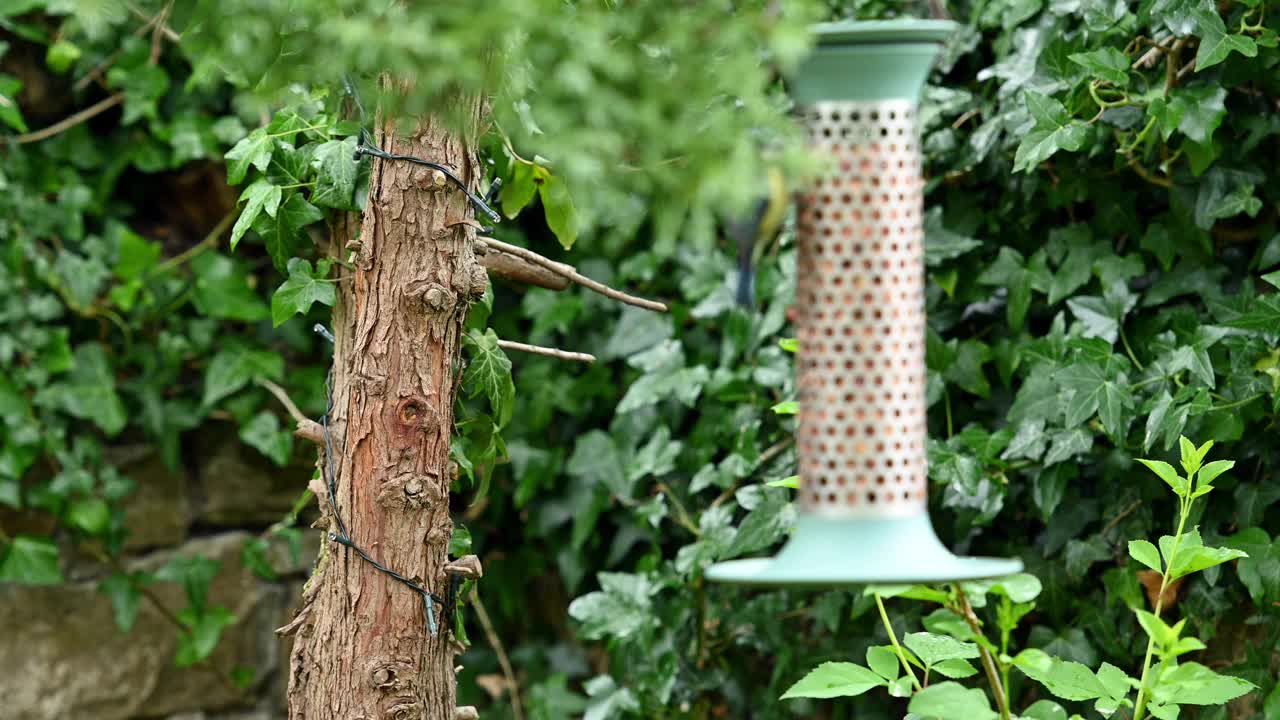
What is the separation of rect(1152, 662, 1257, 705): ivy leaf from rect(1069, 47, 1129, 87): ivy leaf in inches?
29.7

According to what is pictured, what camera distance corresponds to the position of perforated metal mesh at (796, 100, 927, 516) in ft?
3.40

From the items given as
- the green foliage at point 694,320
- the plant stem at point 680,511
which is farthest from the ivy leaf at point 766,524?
the plant stem at point 680,511

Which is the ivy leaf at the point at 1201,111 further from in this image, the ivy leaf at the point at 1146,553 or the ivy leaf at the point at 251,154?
the ivy leaf at the point at 251,154

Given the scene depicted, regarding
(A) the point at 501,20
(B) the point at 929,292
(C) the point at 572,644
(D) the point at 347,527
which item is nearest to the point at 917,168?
(A) the point at 501,20

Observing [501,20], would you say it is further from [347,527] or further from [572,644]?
[572,644]

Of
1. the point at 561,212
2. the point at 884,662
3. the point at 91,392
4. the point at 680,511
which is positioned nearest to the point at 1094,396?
the point at 884,662

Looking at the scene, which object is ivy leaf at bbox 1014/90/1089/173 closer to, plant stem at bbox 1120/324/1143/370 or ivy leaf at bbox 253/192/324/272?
plant stem at bbox 1120/324/1143/370

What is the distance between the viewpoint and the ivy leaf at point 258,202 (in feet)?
5.16

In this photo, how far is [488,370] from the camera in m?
1.58

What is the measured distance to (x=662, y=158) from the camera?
0.83 m

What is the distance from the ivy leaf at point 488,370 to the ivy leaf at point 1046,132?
703 mm

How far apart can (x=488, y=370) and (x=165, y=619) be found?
62.8 inches

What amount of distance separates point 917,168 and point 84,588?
88.7 inches

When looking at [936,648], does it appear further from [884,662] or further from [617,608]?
[617,608]
